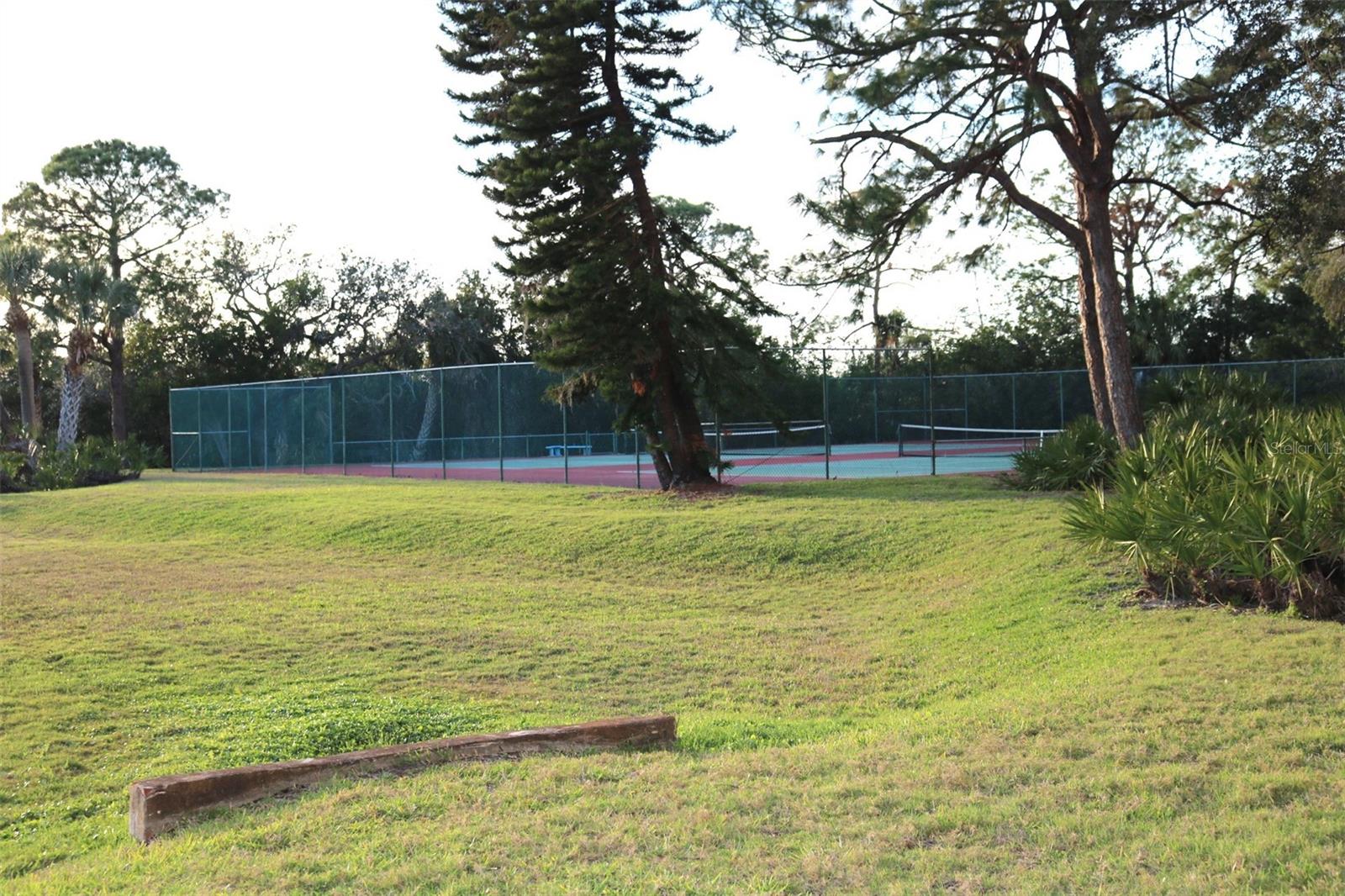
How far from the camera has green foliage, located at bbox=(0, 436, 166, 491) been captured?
27844 mm

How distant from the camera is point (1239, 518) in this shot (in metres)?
9.80

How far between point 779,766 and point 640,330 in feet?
A: 46.8

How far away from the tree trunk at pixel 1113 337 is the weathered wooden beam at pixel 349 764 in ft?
40.2

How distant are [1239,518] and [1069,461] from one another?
25.2 ft

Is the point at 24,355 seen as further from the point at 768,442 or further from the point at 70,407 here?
the point at 768,442

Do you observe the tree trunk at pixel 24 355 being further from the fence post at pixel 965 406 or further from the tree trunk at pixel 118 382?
the fence post at pixel 965 406

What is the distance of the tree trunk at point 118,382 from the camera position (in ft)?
141

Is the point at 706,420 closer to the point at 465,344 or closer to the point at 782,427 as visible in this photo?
the point at 782,427

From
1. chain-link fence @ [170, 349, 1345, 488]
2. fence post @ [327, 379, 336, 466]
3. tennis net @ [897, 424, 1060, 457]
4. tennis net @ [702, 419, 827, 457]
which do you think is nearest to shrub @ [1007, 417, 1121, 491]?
chain-link fence @ [170, 349, 1345, 488]

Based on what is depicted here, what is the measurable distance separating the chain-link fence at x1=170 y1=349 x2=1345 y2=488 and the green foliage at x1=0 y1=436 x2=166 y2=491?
4.36 metres

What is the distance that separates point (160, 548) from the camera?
17.1 meters

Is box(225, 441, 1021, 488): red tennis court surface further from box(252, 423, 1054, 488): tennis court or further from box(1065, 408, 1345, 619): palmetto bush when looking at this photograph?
box(1065, 408, 1345, 619): palmetto bush

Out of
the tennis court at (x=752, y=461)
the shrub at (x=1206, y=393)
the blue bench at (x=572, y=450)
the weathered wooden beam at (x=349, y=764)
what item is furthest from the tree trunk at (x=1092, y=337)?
the blue bench at (x=572, y=450)

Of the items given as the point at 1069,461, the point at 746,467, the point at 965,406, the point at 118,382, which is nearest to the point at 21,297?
the point at 118,382
